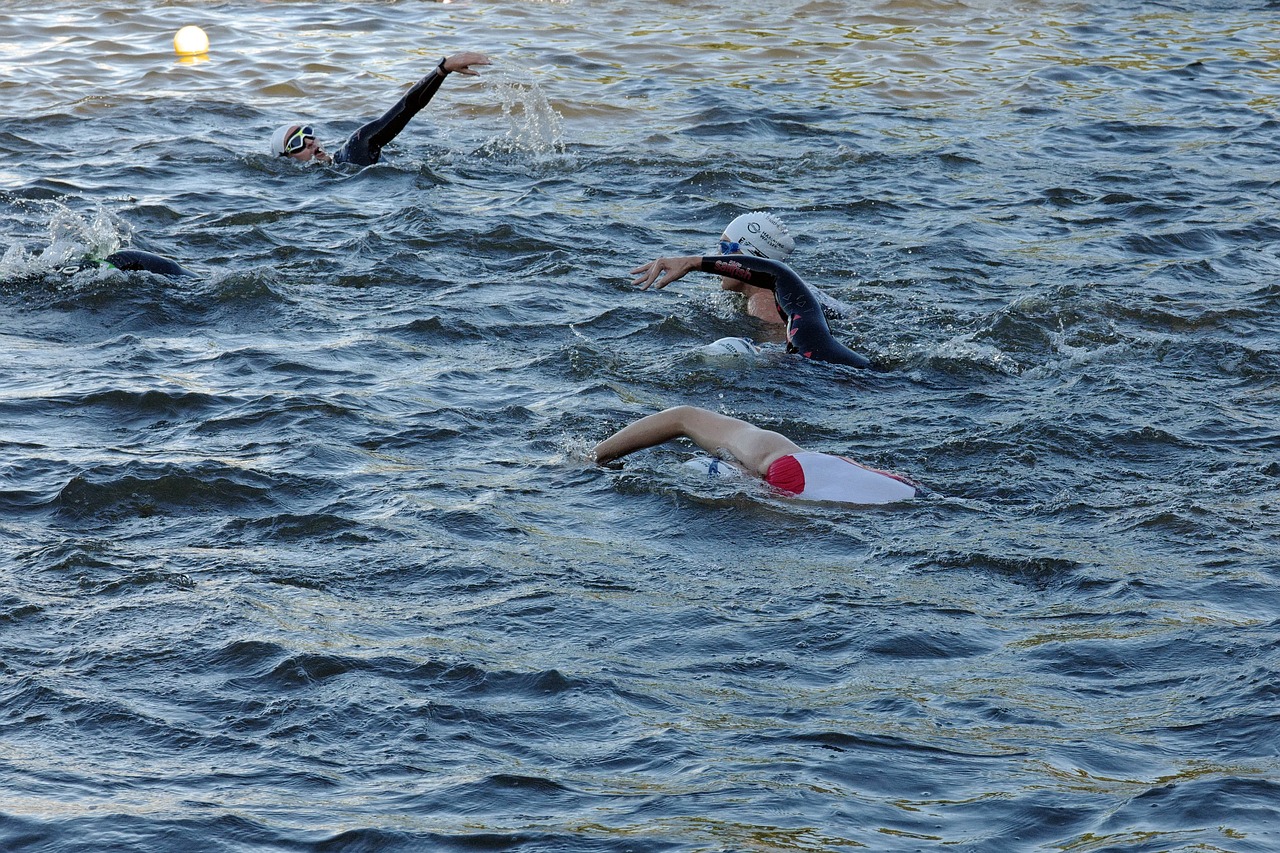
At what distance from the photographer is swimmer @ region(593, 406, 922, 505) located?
23.4ft

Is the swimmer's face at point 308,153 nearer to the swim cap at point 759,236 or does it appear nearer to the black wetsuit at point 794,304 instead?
the swim cap at point 759,236

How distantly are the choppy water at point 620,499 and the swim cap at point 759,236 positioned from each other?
0.50 metres

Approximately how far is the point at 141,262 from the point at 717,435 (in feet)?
18.2

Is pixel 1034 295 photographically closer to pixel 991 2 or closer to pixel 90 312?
pixel 90 312

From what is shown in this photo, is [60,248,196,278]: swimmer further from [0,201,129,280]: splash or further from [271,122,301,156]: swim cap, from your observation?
[271,122,301,156]: swim cap

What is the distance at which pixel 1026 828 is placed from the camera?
4414 millimetres

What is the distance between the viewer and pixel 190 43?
2050 centimetres

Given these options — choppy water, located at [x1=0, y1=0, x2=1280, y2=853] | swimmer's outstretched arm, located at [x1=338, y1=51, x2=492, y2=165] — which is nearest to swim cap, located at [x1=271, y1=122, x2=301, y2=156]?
choppy water, located at [x1=0, y1=0, x2=1280, y2=853]

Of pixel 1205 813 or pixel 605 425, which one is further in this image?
pixel 605 425

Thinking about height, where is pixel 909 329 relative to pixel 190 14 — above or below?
below

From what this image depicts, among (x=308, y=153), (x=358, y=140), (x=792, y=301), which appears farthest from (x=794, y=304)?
(x=308, y=153)

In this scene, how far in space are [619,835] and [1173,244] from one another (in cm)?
1003

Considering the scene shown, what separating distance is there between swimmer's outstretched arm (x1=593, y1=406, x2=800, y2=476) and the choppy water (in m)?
0.22

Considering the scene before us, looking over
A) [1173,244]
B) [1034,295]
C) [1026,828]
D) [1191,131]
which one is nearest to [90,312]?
[1034,295]
